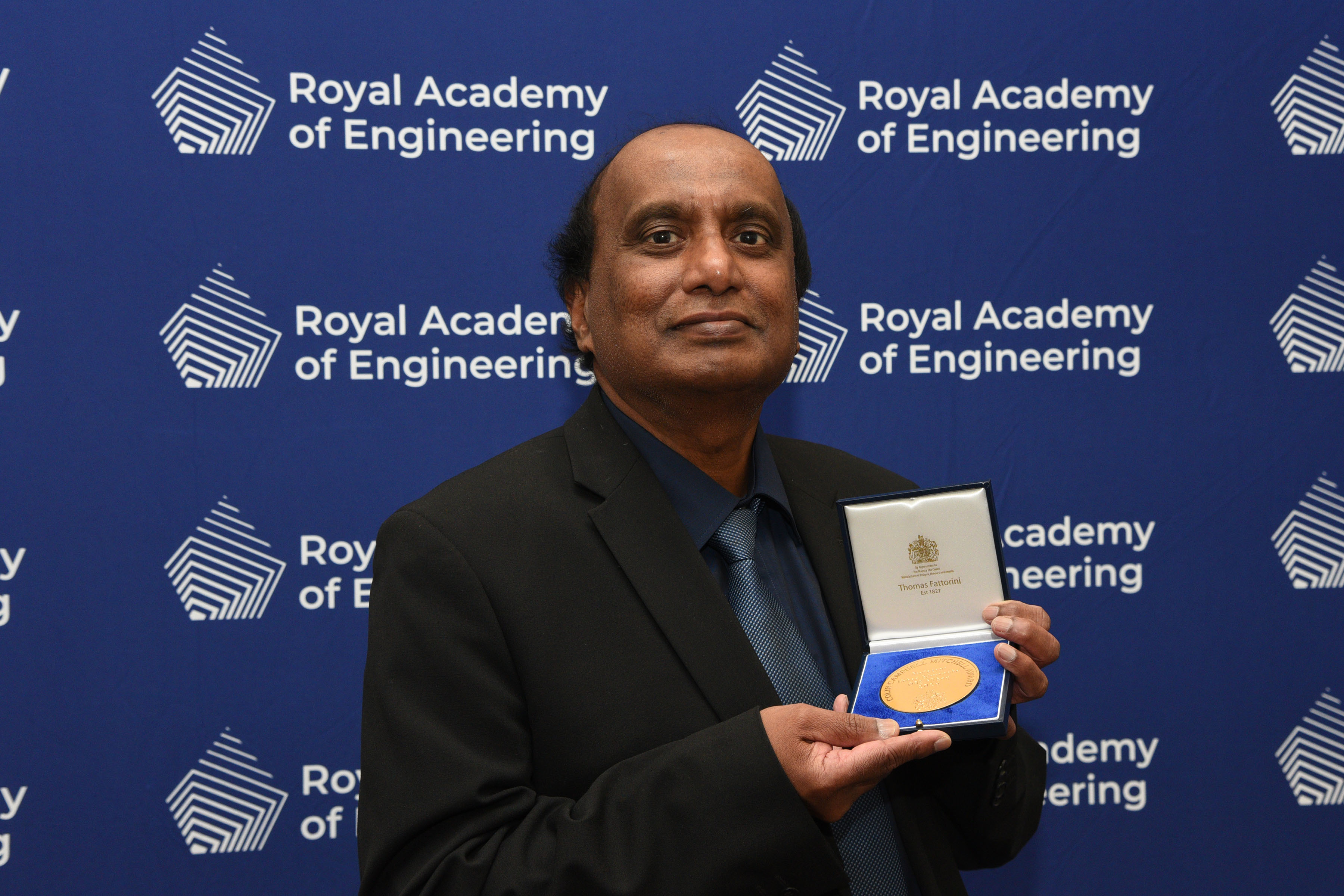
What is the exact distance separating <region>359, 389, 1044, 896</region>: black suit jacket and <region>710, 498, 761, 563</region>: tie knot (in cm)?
8

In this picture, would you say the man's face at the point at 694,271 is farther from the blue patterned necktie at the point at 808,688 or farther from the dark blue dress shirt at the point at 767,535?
the blue patterned necktie at the point at 808,688

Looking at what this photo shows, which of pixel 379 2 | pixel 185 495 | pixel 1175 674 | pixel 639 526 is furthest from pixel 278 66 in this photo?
pixel 1175 674

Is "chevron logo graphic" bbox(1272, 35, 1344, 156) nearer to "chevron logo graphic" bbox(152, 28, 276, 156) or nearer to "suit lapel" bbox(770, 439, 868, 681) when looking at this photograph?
"suit lapel" bbox(770, 439, 868, 681)

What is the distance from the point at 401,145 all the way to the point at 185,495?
2.97 ft

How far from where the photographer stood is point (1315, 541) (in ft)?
7.56

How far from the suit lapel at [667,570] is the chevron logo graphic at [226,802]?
47.2 inches

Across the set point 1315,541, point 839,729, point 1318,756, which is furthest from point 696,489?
point 1318,756

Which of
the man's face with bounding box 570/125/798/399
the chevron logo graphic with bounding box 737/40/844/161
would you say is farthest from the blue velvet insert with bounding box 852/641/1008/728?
the chevron logo graphic with bounding box 737/40/844/161

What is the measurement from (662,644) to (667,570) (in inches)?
4.1

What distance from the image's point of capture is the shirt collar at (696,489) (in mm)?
1467

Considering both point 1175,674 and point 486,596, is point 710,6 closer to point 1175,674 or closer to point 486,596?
point 486,596

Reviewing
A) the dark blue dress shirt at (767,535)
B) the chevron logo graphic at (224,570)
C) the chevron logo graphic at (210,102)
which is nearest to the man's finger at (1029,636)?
the dark blue dress shirt at (767,535)

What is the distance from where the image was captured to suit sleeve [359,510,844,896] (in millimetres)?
1147

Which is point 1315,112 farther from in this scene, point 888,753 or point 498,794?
point 498,794
